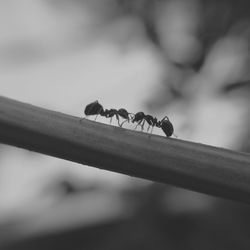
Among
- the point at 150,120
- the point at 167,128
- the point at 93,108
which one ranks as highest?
the point at 150,120

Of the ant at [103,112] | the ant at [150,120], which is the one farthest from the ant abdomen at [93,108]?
the ant at [150,120]

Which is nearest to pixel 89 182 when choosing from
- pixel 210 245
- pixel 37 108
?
pixel 210 245

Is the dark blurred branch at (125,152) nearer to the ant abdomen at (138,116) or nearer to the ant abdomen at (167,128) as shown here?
the ant abdomen at (167,128)

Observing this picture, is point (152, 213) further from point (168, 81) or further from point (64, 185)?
point (168, 81)

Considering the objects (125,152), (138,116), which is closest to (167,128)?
(138,116)

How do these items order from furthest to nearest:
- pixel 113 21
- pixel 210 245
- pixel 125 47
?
pixel 125 47, pixel 113 21, pixel 210 245

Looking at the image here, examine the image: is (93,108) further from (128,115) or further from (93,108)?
(128,115)

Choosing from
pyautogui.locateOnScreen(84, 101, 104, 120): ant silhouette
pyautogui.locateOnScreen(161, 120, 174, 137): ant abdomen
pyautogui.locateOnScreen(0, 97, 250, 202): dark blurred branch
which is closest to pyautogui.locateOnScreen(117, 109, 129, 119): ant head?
pyautogui.locateOnScreen(84, 101, 104, 120): ant silhouette

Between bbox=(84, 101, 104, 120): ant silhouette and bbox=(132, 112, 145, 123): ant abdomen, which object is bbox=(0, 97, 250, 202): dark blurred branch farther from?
bbox=(132, 112, 145, 123): ant abdomen
